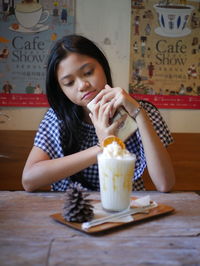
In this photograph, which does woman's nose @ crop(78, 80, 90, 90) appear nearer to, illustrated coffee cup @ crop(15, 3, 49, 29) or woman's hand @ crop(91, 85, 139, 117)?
woman's hand @ crop(91, 85, 139, 117)

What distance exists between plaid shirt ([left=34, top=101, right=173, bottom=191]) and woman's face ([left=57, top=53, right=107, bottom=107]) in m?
0.18

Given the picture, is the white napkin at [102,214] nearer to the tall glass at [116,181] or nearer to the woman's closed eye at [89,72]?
the tall glass at [116,181]

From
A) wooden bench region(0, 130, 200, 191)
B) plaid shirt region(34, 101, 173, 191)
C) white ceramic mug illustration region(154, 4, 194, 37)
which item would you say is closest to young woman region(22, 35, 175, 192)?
plaid shirt region(34, 101, 173, 191)

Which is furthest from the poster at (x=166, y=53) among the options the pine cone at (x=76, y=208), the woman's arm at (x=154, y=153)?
the pine cone at (x=76, y=208)

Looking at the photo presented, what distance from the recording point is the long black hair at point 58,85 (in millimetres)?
1322

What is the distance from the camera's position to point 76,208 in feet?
2.46

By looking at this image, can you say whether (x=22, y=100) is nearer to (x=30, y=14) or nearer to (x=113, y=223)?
(x=30, y=14)

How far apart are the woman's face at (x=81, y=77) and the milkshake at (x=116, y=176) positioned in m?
0.47

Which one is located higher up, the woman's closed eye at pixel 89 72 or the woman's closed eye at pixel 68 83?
the woman's closed eye at pixel 89 72

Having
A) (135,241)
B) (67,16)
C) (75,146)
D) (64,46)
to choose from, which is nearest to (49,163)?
(75,146)

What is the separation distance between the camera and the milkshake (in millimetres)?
815

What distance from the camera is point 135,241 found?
64 centimetres

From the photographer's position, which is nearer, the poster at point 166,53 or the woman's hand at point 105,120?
the woman's hand at point 105,120

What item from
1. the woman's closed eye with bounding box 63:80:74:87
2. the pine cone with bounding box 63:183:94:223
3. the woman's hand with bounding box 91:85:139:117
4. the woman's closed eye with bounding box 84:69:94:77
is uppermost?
the woman's closed eye with bounding box 84:69:94:77
